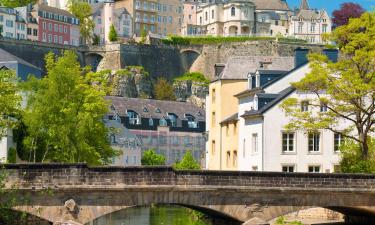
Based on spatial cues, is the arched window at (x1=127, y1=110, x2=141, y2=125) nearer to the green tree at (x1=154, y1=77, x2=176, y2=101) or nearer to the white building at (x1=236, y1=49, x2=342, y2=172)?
the green tree at (x1=154, y1=77, x2=176, y2=101)

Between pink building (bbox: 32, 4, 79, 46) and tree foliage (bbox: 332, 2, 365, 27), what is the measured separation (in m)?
43.5

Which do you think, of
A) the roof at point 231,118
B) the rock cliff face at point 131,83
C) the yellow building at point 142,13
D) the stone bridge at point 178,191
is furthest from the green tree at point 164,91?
the stone bridge at point 178,191

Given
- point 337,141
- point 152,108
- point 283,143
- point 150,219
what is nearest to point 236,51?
point 152,108

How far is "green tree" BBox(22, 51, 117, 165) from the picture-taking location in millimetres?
65125

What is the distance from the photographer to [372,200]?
47.5 meters

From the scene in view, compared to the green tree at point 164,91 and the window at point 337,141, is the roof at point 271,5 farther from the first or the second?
the window at point 337,141

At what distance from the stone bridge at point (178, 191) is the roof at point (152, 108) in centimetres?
6960

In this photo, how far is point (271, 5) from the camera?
615 ft

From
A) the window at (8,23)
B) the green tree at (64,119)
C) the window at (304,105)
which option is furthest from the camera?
the window at (8,23)

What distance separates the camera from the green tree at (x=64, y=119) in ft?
214

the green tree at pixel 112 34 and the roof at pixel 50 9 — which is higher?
the roof at pixel 50 9

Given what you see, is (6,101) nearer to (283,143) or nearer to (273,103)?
(273,103)

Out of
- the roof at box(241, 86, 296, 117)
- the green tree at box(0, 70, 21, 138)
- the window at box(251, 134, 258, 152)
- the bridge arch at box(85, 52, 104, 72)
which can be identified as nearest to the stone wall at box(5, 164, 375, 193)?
the green tree at box(0, 70, 21, 138)

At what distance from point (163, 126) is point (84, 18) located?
57.6 metres
